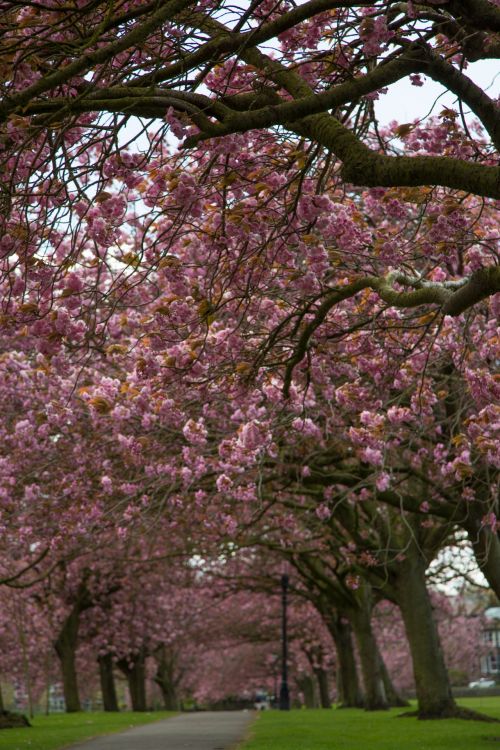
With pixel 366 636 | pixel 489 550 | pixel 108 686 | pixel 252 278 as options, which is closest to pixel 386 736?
pixel 489 550

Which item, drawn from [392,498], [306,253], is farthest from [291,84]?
[392,498]

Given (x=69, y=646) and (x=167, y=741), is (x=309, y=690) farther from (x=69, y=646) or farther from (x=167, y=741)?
(x=167, y=741)

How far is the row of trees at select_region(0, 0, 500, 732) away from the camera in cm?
685

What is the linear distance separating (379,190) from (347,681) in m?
29.7

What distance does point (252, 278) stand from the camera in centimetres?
968

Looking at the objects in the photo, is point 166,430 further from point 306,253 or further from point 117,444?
point 306,253

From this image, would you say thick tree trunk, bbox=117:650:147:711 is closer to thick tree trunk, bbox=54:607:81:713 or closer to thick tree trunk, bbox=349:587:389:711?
thick tree trunk, bbox=54:607:81:713

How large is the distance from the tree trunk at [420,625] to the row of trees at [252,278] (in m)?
0.07

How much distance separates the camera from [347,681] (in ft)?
118

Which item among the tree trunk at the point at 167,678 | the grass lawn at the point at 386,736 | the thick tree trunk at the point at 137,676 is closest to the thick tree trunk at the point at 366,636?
the grass lawn at the point at 386,736

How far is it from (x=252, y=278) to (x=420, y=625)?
1310 centimetres

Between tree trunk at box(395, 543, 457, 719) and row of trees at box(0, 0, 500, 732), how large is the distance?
70mm

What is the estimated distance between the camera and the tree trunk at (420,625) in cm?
2058

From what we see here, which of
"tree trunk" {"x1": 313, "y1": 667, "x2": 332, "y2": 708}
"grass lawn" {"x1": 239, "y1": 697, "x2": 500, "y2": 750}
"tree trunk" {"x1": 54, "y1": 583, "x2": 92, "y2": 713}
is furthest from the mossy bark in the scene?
"tree trunk" {"x1": 313, "y1": 667, "x2": 332, "y2": 708}
